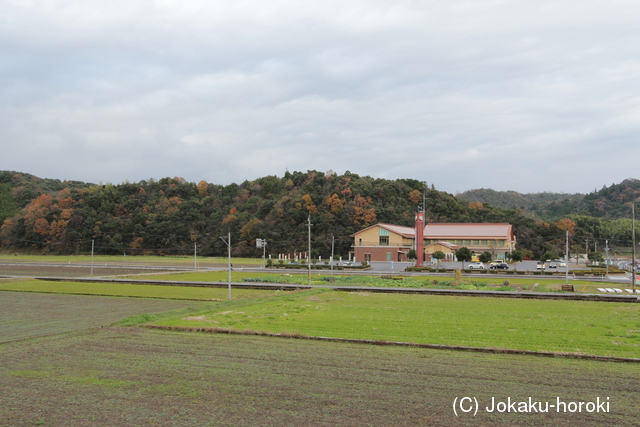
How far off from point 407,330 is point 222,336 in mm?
6189

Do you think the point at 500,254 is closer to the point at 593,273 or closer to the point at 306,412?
the point at 593,273

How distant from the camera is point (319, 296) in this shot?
27281 millimetres

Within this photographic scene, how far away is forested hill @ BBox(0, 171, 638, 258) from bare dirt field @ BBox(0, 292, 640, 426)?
215 feet

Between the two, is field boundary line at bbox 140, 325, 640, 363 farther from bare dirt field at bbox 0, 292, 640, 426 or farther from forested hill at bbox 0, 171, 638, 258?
forested hill at bbox 0, 171, 638, 258

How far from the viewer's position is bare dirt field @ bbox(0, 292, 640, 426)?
26.0 ft

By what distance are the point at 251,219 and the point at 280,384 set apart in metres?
78.0

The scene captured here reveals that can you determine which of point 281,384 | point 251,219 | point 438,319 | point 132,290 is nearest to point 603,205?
point 251,219

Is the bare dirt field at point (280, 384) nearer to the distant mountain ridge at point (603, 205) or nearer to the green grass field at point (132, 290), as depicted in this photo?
the green grass field at point (132, 290)

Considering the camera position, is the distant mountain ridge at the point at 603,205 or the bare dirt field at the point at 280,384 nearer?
the bare dirt field at the point at 280,384

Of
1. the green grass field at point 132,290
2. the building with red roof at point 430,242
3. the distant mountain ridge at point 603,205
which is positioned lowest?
the green grass field at point 132,290

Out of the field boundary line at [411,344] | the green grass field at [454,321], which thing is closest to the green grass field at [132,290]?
the green grass field at [454,321]

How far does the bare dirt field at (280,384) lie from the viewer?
7.91 m

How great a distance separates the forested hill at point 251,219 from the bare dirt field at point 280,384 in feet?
215

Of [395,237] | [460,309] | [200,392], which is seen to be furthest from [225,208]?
[200,392]
